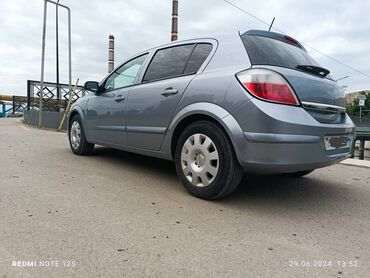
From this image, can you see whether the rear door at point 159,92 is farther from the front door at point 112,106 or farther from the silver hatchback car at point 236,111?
the front door at point 112,106

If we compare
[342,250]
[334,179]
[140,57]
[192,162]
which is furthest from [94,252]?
[334,179]

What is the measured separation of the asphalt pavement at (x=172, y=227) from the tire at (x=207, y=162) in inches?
6.0

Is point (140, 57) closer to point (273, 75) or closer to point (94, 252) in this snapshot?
point (273, 75)

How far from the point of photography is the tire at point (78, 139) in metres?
5.24

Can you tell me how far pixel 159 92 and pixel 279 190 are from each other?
174 cm

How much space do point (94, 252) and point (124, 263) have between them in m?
0.24

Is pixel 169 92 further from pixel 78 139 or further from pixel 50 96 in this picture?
→ pixel 50 96

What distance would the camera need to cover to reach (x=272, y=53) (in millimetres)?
2922

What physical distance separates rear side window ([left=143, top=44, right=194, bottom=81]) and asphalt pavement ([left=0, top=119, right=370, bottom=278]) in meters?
1.27

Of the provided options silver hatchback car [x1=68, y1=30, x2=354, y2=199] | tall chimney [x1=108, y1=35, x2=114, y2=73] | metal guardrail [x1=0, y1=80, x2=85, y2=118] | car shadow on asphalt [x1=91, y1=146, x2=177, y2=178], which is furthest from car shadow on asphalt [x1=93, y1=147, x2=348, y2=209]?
tall chimney [x1=108, y1=35, x2=114, y2=73]

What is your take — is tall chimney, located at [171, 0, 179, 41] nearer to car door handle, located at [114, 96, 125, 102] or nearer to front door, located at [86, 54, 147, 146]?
front door, located at [86, 54, 147, 146]

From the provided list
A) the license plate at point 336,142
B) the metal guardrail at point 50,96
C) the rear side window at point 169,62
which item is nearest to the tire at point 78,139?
the rear side window at point 169,62

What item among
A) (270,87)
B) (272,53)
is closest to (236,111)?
(270,87)

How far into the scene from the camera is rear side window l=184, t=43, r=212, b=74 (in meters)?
3.21
